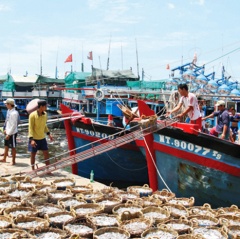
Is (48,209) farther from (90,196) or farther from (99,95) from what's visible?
(99,95)

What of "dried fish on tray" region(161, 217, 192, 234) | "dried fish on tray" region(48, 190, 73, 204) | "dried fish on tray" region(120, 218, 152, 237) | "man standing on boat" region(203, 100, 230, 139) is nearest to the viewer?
"dried fish on tray" region(120, 218, 152, 237)

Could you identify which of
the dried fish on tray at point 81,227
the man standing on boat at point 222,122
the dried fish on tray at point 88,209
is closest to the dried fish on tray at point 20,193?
the dried fish on tray at point 88,209

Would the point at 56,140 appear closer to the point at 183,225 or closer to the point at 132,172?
the point at 132,172

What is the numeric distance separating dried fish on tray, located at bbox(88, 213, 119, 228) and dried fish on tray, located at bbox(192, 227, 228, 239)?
1.07 meters

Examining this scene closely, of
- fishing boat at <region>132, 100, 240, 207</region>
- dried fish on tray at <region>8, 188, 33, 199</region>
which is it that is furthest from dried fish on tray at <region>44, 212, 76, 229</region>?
fishing boat at <region>132, 100, 240, 207</region>

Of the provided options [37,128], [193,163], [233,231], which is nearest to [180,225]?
[233,231]

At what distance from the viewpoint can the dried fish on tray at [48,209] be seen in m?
5.10

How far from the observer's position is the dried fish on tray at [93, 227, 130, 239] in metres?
4.27

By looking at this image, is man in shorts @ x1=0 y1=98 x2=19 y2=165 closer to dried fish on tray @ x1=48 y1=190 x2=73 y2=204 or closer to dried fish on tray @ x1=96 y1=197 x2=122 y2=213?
dried fish on tray @ x1=48 y1=190 x2=73 y2=204

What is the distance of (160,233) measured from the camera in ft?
14.4

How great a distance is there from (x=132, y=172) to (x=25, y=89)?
100 feet

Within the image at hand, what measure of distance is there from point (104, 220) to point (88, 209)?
21.2 inches

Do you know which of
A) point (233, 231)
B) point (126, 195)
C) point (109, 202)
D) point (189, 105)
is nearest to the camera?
point (233, 231)

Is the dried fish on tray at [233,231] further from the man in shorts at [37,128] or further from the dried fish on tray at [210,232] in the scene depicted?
the man in shorts at [37,128]
